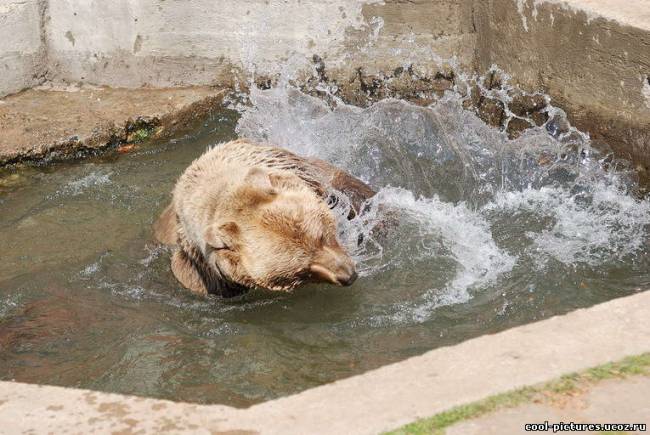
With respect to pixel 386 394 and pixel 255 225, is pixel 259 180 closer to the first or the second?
pixel 255 225

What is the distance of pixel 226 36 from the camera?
9188 mm

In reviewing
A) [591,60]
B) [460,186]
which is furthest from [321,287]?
[591,60]

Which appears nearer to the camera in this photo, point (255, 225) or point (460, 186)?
point (255, 225)

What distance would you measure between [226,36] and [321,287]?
379 cm

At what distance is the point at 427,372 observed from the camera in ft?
A: 12.9

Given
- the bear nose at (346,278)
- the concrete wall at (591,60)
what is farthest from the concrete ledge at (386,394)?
the concrete wall at (591,60)

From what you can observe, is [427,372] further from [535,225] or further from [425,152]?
[425,152]

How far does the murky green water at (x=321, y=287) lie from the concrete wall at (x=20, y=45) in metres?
1.34

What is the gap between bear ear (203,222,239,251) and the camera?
17.7ft

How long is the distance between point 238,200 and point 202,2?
4228 millimetres

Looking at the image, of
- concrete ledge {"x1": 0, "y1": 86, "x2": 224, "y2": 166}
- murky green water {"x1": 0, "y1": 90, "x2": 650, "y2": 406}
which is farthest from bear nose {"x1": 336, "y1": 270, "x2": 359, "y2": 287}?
concrete ledge {"x1": 0, "y1": 86, "x2": 224, "y2": 166}

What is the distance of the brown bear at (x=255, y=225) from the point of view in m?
5.29

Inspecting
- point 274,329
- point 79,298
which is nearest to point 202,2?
point 79,298

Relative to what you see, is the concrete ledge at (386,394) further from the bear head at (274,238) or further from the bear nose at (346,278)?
the bear head at (274,238)
